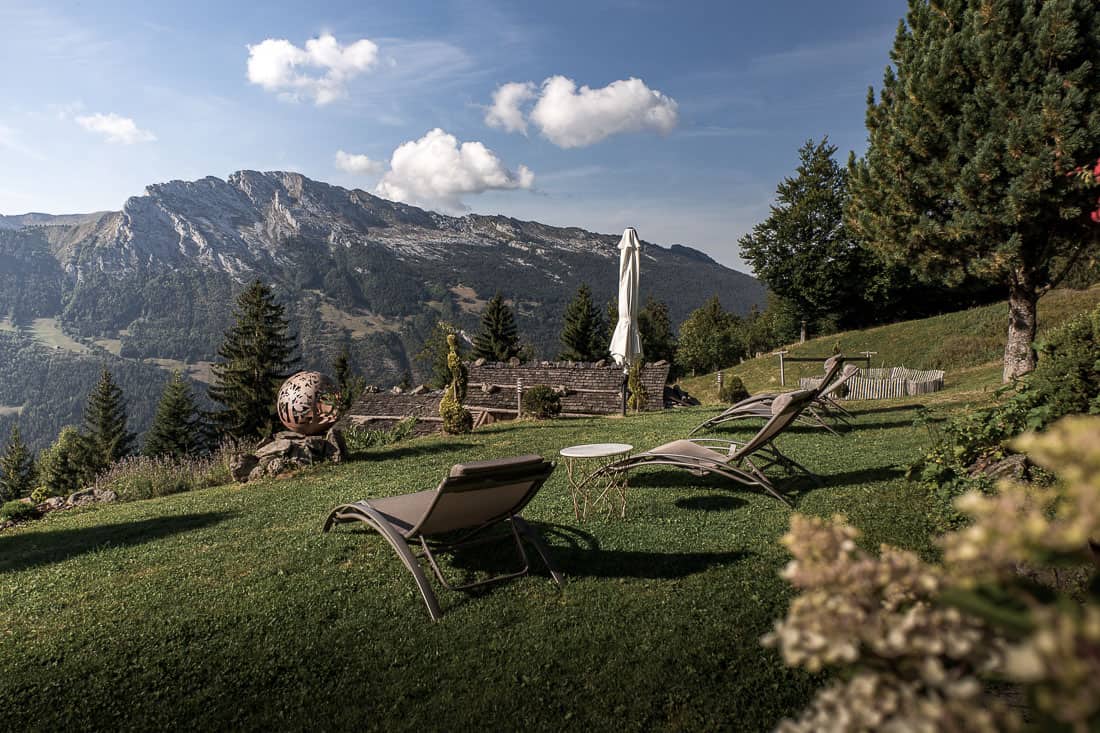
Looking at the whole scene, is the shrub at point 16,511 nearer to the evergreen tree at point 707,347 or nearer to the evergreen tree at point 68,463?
the evergreen tree at point 707,347

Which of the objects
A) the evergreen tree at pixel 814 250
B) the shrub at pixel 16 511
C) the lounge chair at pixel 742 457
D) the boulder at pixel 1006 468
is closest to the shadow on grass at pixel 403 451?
the shrub at pixel 16 511

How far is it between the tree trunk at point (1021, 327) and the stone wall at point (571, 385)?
912 centimetres

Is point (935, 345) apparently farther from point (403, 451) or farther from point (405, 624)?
point (405, 624)

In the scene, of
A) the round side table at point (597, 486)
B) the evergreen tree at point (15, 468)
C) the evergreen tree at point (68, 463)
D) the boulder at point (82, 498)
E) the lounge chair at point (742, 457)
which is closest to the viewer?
the lounge chair at point (742, 457)

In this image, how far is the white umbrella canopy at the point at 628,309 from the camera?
1836 cm

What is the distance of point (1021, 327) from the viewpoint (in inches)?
457

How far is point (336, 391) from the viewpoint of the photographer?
29.0 ft

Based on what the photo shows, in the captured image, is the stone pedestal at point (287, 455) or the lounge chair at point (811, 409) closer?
the stone pedestal at point (287, 455)

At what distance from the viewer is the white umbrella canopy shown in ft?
60.2

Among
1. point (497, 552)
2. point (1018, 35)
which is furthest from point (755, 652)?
point (1018, 35)

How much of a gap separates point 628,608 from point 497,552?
134 cm

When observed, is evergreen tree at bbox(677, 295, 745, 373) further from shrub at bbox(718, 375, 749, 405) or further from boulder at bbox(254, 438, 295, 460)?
boulder at bbox(254, 438, 295, 460)

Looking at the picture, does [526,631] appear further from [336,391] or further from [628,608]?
[336,391]

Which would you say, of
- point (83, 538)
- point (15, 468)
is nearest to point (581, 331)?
point (15, 468)
